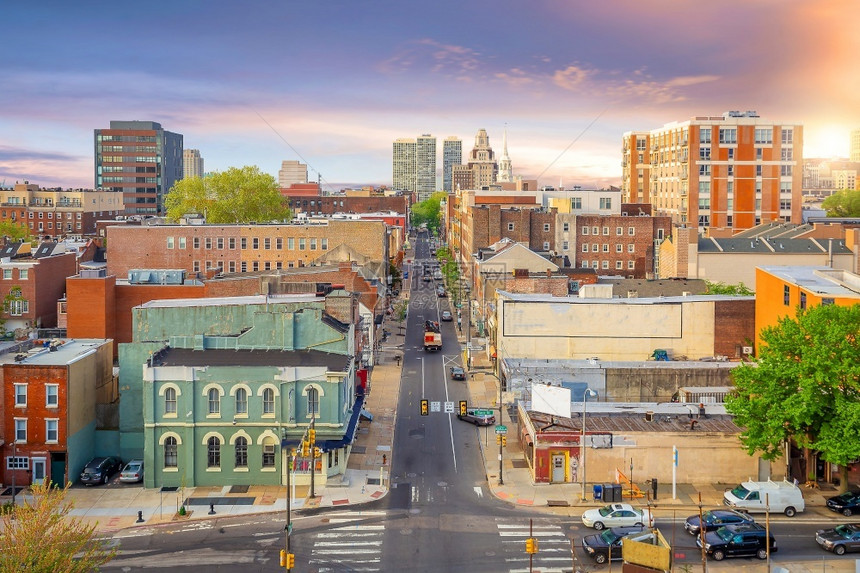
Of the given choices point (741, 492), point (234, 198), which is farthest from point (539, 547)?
point (234, 198)

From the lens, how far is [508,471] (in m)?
51.8

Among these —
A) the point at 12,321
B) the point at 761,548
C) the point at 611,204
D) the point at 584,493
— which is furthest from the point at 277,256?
the point at 761,548

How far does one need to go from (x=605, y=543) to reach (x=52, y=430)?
31.8 meters

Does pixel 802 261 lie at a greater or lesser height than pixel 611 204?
lesser

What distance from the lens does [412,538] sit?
134 feet

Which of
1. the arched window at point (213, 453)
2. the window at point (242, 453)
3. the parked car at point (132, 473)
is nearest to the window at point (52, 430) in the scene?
the parked car at point (132, 473)

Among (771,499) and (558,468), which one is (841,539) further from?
(558,468)

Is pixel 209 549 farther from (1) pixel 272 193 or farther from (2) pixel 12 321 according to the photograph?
(1) pixel 272 193

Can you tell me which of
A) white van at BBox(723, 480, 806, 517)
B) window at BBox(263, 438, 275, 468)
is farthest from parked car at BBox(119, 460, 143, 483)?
white van at BBox(723, 480, 806, 517)

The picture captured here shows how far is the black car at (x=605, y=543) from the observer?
37875 millimetres

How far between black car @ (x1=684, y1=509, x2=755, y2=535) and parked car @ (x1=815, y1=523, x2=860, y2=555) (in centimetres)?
311

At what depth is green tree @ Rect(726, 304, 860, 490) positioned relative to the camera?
140ft

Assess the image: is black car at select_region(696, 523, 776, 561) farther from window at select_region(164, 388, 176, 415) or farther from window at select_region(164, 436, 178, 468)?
window at select_region(164, 388, 176, 415)

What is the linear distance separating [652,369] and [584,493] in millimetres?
16863
